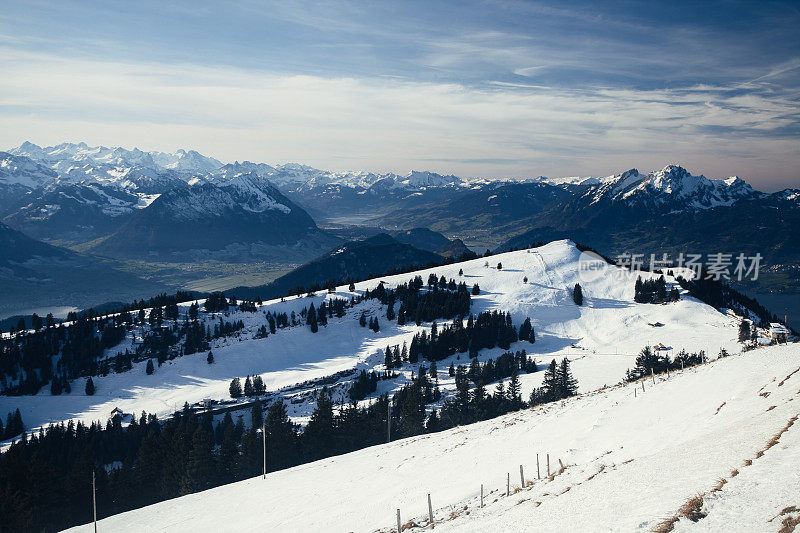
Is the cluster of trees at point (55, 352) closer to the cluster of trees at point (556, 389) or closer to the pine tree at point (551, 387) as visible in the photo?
the cluster of trees at point (556, 389)

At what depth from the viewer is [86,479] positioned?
64.3 metres

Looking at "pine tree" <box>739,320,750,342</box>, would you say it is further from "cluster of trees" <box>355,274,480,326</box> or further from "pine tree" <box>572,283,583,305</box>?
"cluster of trees" <box>355,274,480,326</box>

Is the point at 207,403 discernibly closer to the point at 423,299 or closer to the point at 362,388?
the point at 362,388

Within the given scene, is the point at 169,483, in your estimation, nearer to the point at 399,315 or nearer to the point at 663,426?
the point at 663,426

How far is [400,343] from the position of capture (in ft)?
498

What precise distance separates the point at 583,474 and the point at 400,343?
A: 416 feet

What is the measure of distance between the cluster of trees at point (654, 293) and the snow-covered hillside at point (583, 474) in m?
117

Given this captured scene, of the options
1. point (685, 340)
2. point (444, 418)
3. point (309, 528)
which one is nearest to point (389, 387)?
point (444, 418)

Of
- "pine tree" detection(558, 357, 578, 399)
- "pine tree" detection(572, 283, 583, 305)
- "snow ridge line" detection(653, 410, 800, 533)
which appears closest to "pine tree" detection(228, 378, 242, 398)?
"pine tree" detection(558, 357, 578, 399)

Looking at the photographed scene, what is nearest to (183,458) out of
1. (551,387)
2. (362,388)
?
(362,388)

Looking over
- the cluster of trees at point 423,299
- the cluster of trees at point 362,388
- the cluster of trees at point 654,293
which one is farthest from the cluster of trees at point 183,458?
the cluster of trees at point 654,293

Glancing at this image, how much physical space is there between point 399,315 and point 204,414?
7481 cm

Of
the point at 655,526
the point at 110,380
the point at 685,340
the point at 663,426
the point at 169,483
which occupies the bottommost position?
the point at 110,380

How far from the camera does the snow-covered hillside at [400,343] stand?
12475 cm
